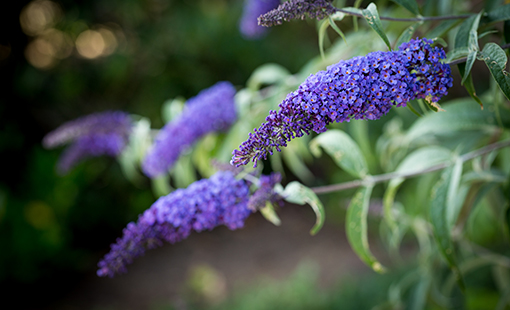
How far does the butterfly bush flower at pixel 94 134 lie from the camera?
1.77 metres

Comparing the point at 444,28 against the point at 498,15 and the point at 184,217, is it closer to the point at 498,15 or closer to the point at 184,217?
the point at 498,15

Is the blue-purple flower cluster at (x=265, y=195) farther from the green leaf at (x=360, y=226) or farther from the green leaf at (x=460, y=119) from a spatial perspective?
the green leaf at (x=460, y=119)

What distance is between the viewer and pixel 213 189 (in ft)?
3.13

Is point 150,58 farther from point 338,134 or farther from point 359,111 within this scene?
point 359,111

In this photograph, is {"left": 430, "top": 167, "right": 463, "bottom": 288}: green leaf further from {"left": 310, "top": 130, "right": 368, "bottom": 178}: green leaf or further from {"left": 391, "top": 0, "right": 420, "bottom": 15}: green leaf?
{"left": 391, "top": 0, "right": 420, "bottom": 15}: green leaf

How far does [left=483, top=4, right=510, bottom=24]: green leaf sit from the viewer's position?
78 cm

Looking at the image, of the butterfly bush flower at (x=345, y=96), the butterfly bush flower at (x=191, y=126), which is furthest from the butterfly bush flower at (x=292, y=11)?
the butterfly bush flower at (x=191, y=126)

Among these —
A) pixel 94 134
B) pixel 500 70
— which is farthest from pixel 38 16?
pixel 500 70

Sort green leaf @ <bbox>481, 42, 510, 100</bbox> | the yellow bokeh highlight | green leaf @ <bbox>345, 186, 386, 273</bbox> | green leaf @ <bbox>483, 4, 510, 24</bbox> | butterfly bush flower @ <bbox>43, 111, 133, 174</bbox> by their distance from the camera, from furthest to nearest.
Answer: the yellow bokeh highlight
butterfly bush flower @ <bbox>43, 111, 133, 174</bbox>
green leaf @ <bbox>345, 186, 386, 273</bbox>
green leaf @ <bbox>483, 4, 510, 24</bbox>
green leaf @ <bbox>481, 42, 510, 100</bbox>

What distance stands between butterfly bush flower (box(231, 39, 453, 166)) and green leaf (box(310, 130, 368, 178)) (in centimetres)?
39

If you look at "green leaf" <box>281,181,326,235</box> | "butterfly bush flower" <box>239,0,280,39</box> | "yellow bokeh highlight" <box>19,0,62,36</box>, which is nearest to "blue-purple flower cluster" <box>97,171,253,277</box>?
"green leaf" <box>281,181,326,235</box>

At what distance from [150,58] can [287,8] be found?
397cm

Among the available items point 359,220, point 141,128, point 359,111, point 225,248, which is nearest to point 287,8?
point 359,111

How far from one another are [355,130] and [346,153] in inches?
19.6
